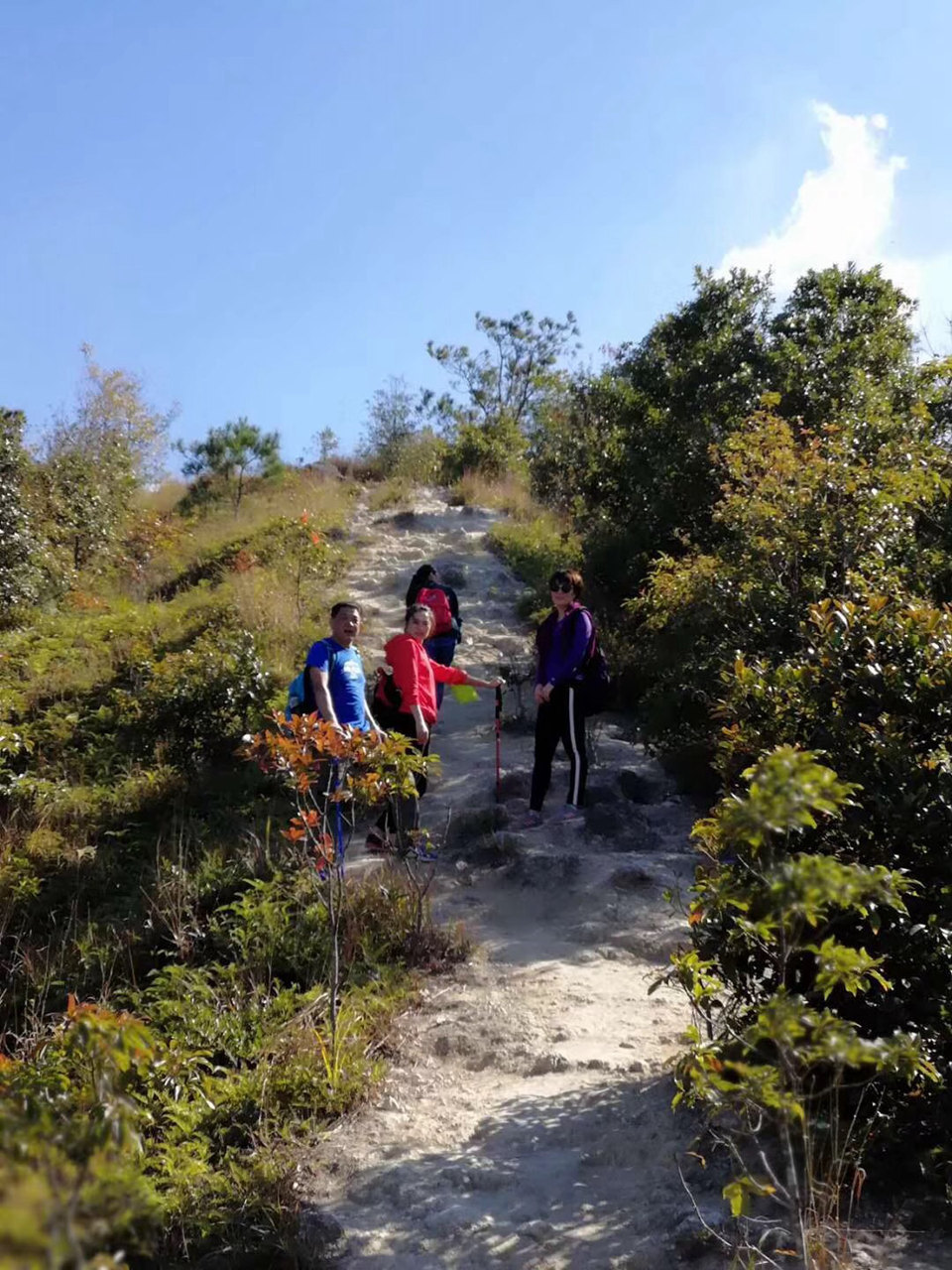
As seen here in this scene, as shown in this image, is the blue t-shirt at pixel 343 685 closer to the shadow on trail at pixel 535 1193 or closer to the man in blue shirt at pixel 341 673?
the man in blue shirt at pixel 341 673

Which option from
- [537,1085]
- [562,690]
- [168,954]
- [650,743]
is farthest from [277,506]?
[537,1085]

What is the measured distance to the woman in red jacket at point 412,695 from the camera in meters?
6.40

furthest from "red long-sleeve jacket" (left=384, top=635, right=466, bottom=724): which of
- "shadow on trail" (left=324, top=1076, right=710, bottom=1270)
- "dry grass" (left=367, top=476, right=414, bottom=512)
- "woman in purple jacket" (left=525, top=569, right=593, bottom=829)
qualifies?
"dry grass" (left=367, top=476, right=414, bottom=512)

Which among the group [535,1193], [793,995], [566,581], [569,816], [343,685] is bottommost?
[535,1193]

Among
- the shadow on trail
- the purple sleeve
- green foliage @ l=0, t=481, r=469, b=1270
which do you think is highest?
the purple sleeve

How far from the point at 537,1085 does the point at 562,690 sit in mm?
3106

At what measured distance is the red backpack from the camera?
8.49 m

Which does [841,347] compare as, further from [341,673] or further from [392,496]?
[392,496]

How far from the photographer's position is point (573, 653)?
6.77 metres

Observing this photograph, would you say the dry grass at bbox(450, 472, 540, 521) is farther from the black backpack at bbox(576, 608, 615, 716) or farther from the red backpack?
the black backpack at bbox(576, 608, 615, 716)

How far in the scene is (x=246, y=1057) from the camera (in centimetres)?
426

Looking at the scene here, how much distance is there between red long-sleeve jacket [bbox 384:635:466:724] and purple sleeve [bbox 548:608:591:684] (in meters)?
0.87

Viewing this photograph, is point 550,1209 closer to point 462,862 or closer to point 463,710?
point 462,862

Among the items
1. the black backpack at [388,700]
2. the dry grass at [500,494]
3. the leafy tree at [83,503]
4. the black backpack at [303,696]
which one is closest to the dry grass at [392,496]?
the dry grass at [500,494]
